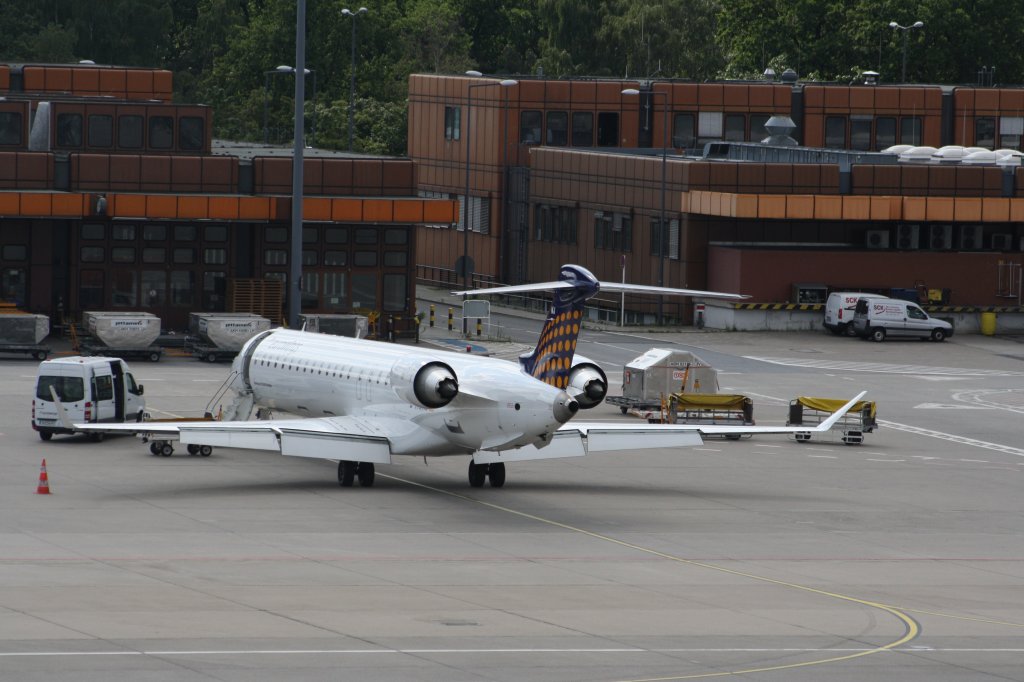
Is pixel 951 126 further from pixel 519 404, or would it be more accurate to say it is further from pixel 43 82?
pixel 519 404

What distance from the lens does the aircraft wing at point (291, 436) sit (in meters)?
46.0

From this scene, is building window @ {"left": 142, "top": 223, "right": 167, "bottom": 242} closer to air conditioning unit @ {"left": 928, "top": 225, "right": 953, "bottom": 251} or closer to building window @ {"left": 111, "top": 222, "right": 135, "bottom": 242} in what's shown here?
building window @ {"left": 111, "top": 222, "right": 135, "bottom": 242}

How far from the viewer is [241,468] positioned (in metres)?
51.9

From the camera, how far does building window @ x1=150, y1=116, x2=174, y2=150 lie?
89312 millimetres

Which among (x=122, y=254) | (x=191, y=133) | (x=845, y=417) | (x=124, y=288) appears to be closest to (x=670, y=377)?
(x=845, y=417)

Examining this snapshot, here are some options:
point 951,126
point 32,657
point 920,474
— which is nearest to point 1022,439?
point 920,474

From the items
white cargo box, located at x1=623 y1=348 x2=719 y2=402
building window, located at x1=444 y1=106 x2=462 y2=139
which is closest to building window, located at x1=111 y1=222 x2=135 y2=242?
white cargo box, located at x1=623 y1=348 x2=719 y2=402

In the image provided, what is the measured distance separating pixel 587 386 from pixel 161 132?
4737 centimetres

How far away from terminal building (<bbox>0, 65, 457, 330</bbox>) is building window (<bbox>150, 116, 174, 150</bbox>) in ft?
6.32

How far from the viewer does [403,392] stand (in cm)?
4781

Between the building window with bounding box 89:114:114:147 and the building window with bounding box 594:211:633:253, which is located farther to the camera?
the building window with bounding box 594:211:633:253

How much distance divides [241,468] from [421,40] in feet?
442

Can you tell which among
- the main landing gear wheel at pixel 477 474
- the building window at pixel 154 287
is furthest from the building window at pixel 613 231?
the main landing gear wheel at pixel 477 474

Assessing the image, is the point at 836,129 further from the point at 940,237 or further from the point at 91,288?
the point at 91,288
